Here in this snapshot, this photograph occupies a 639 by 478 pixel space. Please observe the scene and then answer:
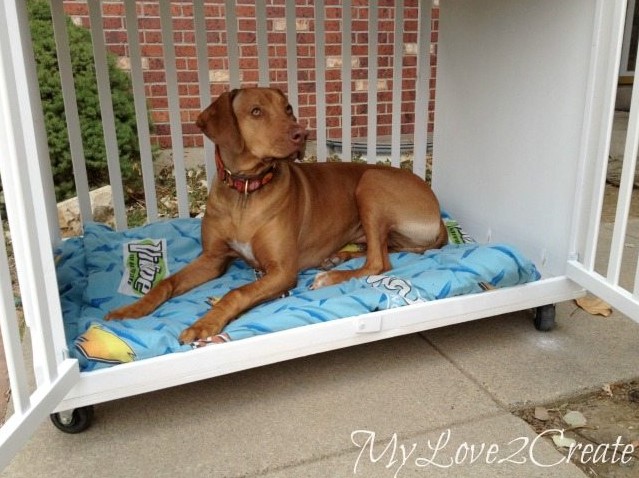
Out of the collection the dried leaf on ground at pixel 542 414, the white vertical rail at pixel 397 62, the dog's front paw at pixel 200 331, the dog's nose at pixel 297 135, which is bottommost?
the dried leaf on ground at pixel 542 414

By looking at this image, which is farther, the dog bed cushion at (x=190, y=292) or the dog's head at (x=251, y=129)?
the dog's head at (x=251, y=129)

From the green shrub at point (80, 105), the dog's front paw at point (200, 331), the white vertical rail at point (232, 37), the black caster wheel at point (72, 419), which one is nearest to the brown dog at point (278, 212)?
the dog's front paw at point (200, 331)

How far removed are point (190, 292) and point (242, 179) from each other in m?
0.62

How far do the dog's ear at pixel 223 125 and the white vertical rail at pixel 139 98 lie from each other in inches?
46.8

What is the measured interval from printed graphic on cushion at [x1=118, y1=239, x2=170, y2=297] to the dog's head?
2.56 feet

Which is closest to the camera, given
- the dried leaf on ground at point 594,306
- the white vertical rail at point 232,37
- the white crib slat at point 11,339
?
the white crib slat at point 11,339

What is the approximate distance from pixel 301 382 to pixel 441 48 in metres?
2.40

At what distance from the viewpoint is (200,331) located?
239 cm

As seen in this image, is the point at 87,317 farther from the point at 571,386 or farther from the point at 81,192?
the point at 571,386

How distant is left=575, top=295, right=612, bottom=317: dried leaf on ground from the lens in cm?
319

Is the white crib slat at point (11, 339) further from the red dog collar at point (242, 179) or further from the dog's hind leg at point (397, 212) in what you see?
the dog's hind leg at point (397, 212)

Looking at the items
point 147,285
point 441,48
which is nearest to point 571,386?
point 147,285

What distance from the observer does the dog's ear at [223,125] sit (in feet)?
8.95

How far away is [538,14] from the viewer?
2.94 metres
